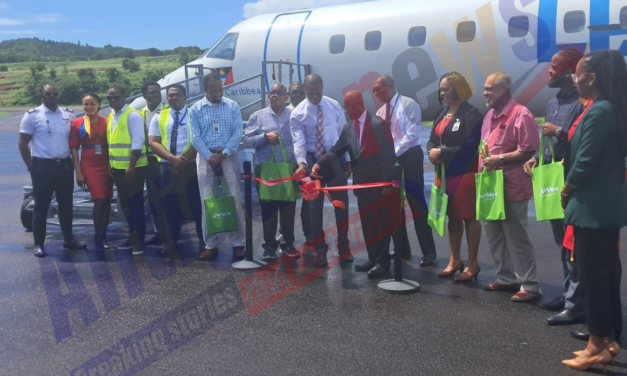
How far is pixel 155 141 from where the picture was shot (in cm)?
744

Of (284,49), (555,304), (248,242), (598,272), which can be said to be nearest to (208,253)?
(248,242)

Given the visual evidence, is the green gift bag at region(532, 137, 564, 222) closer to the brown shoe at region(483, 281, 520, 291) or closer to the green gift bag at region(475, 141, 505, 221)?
the green gift bag at region(475, 141, 505, 221)

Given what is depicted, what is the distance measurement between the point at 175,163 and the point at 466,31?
7.52 metres

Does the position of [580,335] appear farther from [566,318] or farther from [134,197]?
[134,197]

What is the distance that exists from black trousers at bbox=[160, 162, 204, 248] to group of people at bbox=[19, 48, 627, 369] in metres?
0.01

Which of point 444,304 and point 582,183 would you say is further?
point 444,304

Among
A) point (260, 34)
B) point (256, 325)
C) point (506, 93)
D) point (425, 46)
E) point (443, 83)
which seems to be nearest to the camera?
point (256, 325)

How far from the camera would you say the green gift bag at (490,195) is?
5.39 metres

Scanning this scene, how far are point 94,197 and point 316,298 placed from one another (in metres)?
3.40

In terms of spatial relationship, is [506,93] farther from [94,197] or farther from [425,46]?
[425,46]

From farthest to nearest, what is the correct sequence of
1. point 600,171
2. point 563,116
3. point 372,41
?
point 372,41, point 563,116, point 600,171

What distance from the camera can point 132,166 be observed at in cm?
737

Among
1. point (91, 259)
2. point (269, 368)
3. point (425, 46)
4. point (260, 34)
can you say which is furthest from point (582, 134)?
point (260, 34)

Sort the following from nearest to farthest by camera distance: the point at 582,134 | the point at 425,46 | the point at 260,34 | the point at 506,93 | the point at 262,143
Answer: the point at 582,134 < the point at 506,93 < the point at 262,143 < the point at 425,46 < the point at 260,34
